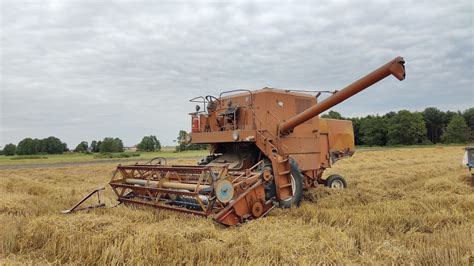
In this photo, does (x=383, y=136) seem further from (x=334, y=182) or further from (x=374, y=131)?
(x=334, y=182)

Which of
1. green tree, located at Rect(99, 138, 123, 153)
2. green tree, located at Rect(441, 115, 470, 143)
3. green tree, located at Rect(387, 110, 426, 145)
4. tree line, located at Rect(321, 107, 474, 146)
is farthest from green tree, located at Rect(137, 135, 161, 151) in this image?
green tree, located at Rect(441, 115, 470, 143)

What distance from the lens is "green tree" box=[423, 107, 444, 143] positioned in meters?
74.3

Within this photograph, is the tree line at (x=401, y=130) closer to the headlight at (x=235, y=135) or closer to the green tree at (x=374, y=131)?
the green tree at (x=374, y=131)

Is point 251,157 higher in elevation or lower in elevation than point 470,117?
lower

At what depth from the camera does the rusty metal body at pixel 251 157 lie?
5.75 meters

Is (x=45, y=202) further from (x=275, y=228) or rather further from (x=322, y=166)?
(x=322, y=166)

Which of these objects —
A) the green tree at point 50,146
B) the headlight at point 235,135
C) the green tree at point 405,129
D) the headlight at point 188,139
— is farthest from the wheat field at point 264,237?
the green tree at point 405,129

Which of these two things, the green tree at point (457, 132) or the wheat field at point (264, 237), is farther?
the green tree at point (457, 132)

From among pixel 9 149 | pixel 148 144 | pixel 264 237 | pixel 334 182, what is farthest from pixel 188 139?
pixel 9 149

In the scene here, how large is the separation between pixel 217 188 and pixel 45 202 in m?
4.31

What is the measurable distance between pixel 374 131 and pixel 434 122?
19.0 m

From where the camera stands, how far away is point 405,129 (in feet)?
213

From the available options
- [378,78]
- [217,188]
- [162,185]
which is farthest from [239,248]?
[378,78]

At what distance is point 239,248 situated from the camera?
4.14 m
